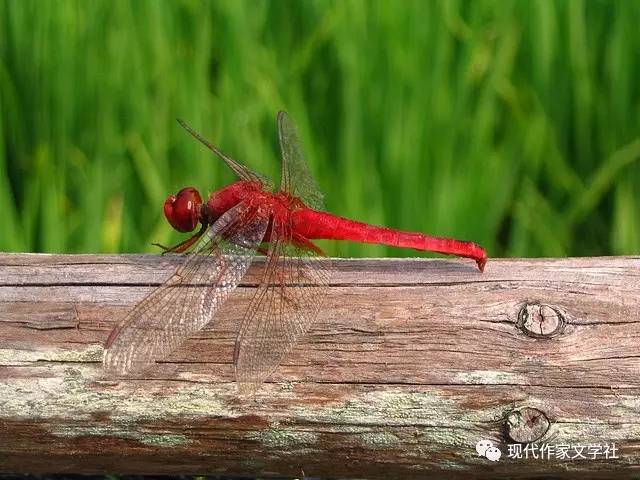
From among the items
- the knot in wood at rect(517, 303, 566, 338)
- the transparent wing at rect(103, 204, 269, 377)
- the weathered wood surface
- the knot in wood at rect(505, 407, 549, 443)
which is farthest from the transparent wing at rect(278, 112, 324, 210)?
the knot in wood at rect(505, 407, 549, 443)

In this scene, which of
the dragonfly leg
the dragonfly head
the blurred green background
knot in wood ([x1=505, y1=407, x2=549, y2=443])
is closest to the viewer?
knot in wood ([x1=505, y1=407, x2=549, y2=443])

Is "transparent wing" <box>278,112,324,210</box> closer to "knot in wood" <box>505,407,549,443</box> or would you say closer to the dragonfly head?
the dragonfly head

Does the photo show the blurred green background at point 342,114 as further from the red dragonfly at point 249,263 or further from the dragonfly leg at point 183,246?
the dragonfly leg at point 183,246

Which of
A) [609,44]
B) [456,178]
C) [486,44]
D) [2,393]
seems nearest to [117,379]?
[2,393]

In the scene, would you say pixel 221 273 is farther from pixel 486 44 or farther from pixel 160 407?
pixel 486 44

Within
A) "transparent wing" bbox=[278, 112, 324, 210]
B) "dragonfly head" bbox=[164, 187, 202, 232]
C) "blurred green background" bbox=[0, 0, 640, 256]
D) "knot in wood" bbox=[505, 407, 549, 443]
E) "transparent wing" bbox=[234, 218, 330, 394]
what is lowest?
"knot in wood" bbox=[505, 407, 549, 443]

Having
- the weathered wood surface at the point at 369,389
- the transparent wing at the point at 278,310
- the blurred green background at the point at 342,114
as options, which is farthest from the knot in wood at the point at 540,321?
the blurred green background at the point at 342,114

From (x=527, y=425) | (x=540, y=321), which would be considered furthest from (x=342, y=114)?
(x=527, y=425)
